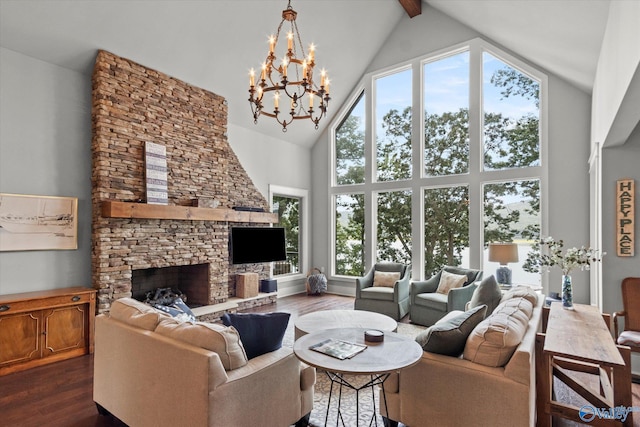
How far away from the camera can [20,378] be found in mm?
3410

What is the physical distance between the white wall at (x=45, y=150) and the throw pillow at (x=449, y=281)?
16.3 ft

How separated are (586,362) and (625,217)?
2102 millimetres

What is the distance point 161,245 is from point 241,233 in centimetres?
158

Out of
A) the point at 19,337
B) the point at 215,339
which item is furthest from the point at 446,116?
the point at 19,337

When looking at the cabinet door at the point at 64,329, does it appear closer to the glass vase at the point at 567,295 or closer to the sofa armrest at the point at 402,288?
the sofa armrest at the point at 402,288

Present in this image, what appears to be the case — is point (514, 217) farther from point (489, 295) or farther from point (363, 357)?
point (363, 357)

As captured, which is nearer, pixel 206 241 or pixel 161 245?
pixel 161 245

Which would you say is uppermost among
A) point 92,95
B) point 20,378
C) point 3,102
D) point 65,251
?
point 92,95

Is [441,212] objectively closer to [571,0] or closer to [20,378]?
[571,0]

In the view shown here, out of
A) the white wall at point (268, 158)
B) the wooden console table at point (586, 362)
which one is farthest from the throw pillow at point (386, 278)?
the wooden console table at point (586, 362)

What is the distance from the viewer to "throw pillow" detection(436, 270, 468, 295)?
5258 mm

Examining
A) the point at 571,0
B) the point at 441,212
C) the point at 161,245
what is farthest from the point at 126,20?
the point at 441,212

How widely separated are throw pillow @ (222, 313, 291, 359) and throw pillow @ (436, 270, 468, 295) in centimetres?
364

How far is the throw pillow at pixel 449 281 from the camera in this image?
5258 mm
